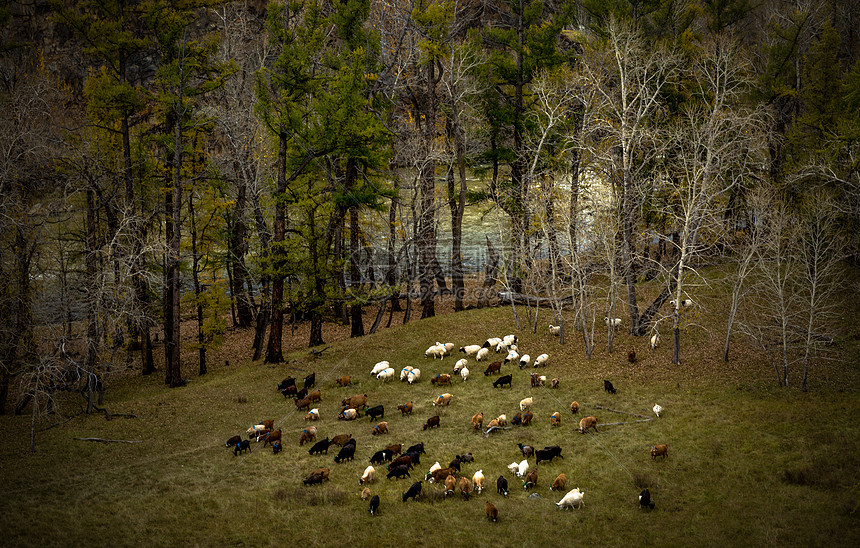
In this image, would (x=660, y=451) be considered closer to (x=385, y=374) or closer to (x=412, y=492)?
(x=412, y=492)

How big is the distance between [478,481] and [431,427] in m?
4.82

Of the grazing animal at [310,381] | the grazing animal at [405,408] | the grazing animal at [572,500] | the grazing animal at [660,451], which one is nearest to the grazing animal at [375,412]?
the grazing animal at [405,408]

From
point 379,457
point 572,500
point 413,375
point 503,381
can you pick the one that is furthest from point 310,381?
point 572,500

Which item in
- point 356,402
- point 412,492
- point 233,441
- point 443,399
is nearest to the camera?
point 412,492

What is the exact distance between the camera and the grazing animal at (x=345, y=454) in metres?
18.6

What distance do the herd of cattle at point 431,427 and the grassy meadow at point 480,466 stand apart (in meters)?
0.30

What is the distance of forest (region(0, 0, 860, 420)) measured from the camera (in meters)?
25.4

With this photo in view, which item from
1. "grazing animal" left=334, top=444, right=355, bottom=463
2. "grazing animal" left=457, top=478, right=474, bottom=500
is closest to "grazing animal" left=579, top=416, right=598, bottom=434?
"grazing animal" left=457, top=478, right=474, bottom=500

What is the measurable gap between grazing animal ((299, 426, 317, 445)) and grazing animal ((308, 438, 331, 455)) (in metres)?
0.83

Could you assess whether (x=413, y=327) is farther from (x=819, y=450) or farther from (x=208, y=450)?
(x=819, y=450)

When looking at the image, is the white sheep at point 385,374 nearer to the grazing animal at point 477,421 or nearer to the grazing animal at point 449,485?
the grazing animal at point 477,421

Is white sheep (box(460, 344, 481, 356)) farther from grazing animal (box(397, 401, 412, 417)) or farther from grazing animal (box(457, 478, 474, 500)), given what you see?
grazing animal (box(457, 478, 474, 500))

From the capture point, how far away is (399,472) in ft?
56.6

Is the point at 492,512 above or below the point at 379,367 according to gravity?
below
